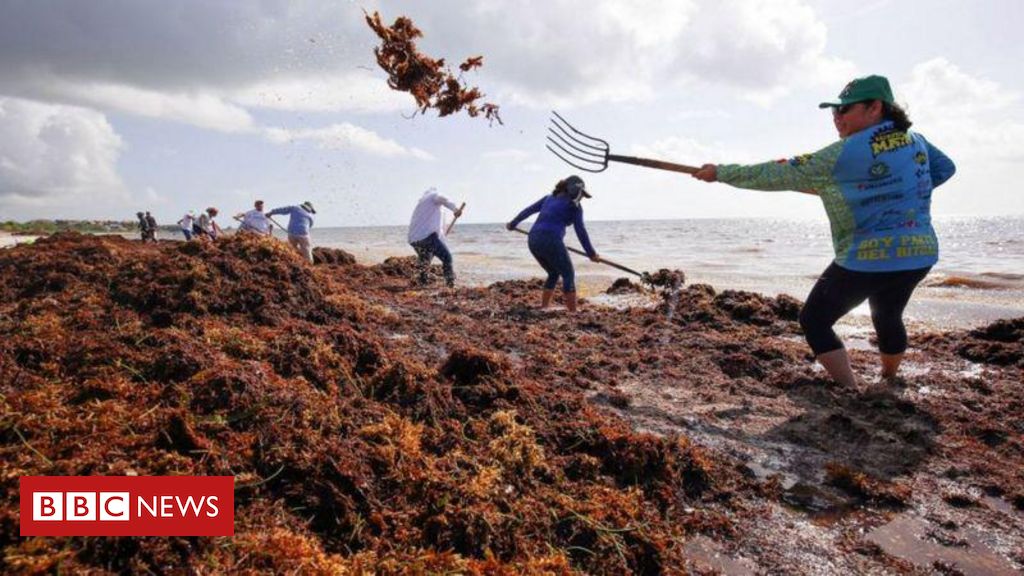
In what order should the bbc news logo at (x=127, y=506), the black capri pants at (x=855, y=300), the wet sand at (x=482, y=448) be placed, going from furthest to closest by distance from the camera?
the black capri pants at (x=855, y=300), the wet sand at (x=482, y=448), the bbc news logo at (x=127, y=506)

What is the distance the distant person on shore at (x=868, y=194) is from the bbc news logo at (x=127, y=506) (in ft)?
12.9

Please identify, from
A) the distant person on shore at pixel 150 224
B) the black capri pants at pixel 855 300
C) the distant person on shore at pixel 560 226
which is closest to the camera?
the black capri pants at pixel 855 300

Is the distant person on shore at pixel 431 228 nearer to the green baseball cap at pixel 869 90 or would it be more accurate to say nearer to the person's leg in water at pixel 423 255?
the person's leg in water at pixel 423 255

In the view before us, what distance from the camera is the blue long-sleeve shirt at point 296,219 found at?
12.5 m

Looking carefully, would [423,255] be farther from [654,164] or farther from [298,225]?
[654,164]

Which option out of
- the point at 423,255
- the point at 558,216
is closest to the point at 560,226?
the point at 558,216

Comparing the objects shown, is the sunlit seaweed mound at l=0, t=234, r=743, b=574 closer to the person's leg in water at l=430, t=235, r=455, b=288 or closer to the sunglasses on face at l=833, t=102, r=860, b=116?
the sunglasses on face at l=833, t=102, r=860, b=116

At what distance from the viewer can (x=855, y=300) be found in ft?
13.4

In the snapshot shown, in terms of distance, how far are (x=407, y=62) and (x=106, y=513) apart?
6.05 m

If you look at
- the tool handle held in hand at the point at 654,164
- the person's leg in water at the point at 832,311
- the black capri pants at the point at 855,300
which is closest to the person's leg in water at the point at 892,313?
the black capri pants at the point at 855,300

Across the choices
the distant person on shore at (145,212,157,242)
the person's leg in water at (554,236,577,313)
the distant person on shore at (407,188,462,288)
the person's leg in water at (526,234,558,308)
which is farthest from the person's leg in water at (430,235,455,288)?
the distant person on shore at (145,212,157,242)

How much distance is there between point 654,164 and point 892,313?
2.32m

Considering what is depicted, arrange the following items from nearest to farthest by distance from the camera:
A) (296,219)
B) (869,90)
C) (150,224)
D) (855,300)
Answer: (869,90) → (855,300) → (296,219) → (150,224)

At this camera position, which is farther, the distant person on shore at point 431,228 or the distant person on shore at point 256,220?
the distant person on shore at point 256,220
